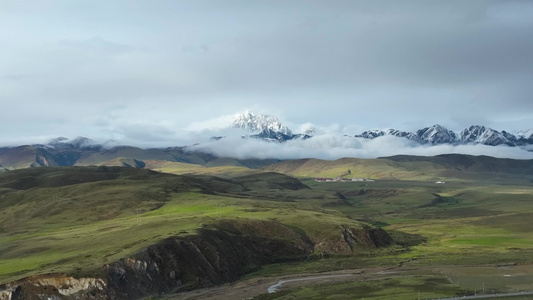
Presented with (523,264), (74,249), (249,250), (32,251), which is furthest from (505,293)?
(32,251)

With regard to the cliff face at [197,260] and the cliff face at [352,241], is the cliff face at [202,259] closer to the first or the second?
the cliff face at [197,260]

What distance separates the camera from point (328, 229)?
620 feet

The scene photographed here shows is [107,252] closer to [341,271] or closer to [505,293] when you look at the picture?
[341,271]

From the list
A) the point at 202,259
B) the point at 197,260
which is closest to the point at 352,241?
the point at 202,259

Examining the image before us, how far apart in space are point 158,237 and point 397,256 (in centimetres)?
7645

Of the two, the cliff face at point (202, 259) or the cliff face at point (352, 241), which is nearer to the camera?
the cliff face at point (202, 259)

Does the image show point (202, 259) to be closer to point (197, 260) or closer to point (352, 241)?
point (197, 260)

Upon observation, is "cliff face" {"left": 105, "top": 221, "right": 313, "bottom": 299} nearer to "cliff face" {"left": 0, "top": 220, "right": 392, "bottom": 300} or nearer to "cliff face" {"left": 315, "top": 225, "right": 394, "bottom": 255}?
"cliff face" {"left": 0, "top": 220, "right": 392, "bottom": 300}

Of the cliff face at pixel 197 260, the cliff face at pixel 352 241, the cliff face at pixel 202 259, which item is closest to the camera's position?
the cliff face at pixel 197 260

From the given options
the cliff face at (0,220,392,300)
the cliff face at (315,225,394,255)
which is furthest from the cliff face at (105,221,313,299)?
the cliff face at (315,225,394,255)

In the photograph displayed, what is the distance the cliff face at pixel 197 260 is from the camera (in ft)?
354

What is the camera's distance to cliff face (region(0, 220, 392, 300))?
108 metres

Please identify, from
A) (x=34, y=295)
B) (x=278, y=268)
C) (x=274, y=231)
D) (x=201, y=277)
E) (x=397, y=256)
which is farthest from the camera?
(x=274, y=231)

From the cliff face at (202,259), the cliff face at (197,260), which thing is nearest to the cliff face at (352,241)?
the cliff face at (197,260)
